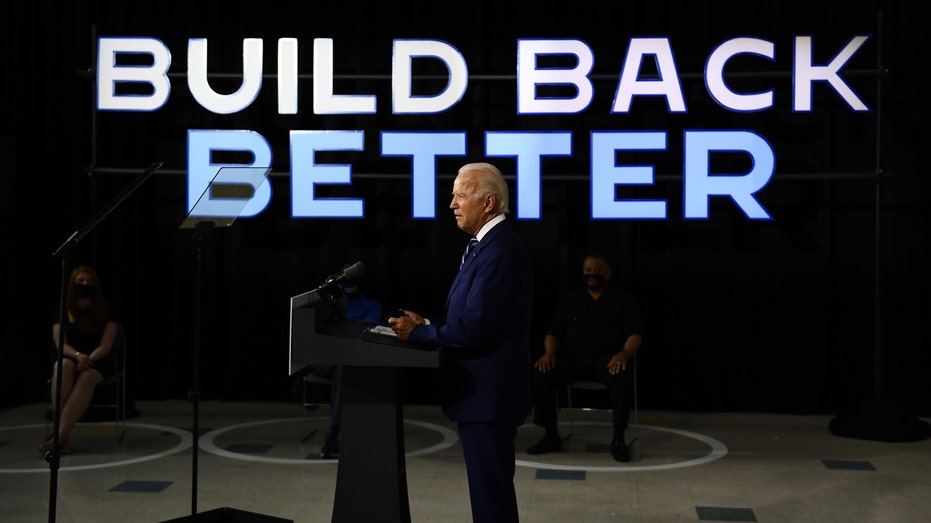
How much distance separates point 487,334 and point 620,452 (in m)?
2.74

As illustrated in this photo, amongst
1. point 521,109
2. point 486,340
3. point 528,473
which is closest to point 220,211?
point 486,340

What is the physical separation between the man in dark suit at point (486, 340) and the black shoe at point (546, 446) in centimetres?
263

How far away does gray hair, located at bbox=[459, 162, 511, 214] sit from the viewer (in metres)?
3.16

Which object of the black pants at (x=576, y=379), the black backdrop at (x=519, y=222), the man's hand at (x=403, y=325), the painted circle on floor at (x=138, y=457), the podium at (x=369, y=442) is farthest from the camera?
the black backdrop at (x=519, y=222)

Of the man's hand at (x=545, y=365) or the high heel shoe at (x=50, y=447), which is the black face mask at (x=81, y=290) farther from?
the man's hand at (x=545, y=365)

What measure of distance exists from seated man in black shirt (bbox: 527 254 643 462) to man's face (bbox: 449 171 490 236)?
9.08 ft

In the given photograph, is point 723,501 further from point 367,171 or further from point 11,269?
point 11,269

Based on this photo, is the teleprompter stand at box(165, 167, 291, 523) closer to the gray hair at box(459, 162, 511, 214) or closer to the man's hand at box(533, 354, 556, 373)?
the gray hair at box(459, 162, 511, 214)

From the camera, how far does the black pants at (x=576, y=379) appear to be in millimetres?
5711

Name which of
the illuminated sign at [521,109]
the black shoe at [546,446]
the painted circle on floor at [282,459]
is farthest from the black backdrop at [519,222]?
the black shoe at [546,446]

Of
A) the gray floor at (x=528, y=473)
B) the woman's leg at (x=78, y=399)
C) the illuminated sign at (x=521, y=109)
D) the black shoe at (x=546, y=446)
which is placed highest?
the illuminated sign at (x=521, y=109)

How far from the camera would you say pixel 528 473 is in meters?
5.22

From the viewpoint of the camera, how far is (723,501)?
462cm

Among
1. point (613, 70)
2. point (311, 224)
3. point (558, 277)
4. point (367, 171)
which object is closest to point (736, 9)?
point (613, 70)
